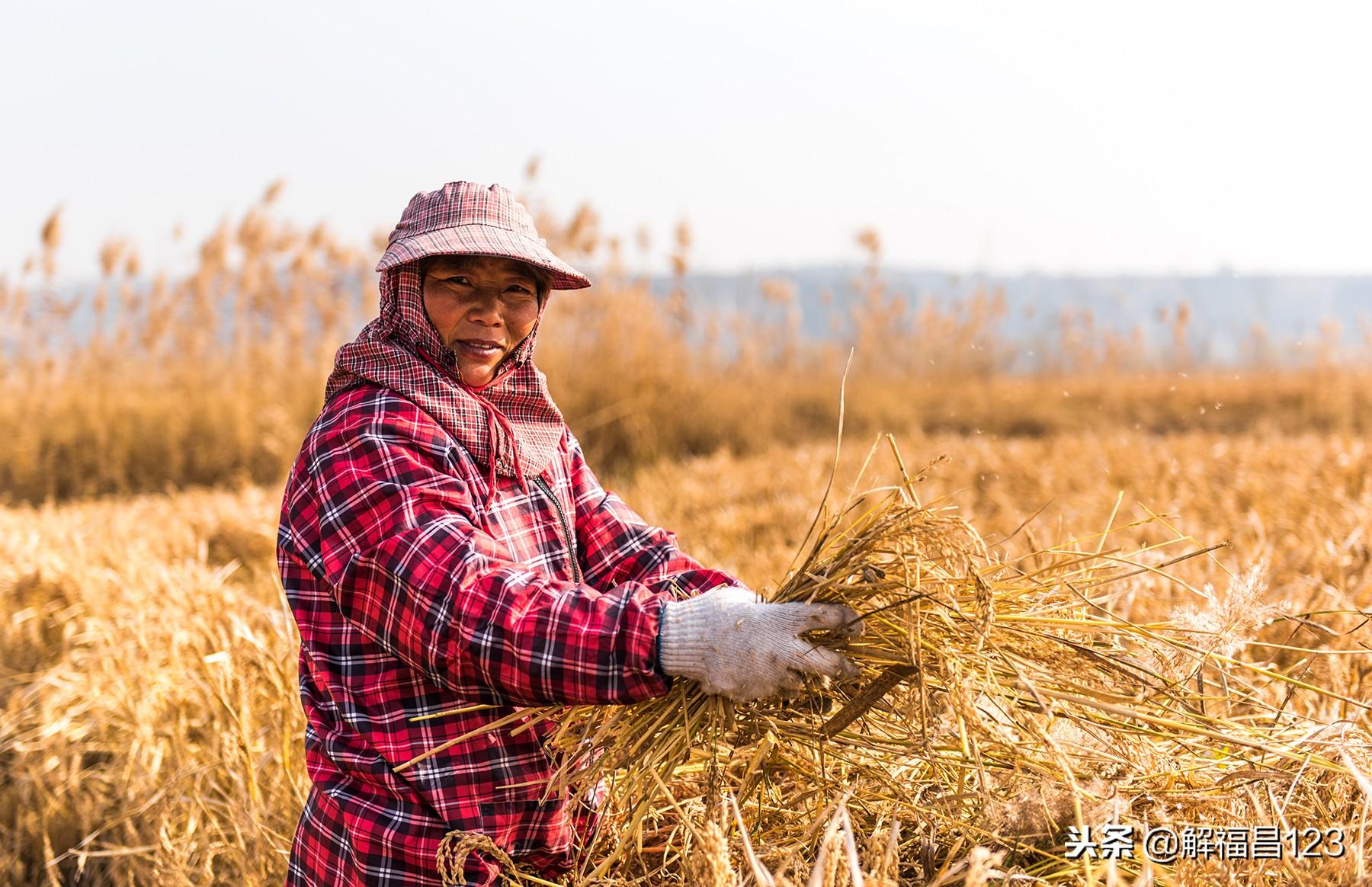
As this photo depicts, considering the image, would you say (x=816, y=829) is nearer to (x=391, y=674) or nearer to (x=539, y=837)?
(x=539, y=837)

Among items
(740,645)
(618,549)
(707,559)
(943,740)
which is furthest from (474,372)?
(707,559)

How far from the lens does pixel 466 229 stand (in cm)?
186

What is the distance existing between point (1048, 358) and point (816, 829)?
8808mm

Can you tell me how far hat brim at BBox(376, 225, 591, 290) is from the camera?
1815 mm

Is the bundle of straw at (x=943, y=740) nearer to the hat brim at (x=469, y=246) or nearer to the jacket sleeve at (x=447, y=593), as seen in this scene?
the jacket sleeve at (x=447, y=593)

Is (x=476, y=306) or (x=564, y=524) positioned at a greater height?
(x=476, y=306)

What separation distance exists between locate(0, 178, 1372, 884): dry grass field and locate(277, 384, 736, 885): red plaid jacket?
0.80ft

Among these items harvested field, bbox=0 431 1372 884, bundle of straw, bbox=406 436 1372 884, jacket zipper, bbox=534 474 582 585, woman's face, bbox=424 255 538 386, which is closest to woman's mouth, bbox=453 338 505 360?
woman's face, bbox=424 255 538 386

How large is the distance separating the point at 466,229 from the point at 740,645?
30.4 inches

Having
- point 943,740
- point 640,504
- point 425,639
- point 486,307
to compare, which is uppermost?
point 486,307

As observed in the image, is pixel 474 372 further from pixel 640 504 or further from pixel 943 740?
pixel 640 504

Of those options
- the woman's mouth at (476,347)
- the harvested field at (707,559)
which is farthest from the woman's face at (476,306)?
the harvested field at (707,559)

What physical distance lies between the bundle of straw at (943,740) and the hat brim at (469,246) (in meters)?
0.62

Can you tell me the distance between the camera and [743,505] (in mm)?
5789
